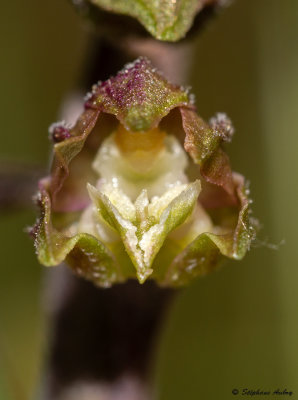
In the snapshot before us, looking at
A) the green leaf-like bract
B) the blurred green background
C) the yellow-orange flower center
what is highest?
the green leaf-like bract

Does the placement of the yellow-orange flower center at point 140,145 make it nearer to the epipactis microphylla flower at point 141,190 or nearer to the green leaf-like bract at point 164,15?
the epipactis microphylla flower at point 141,190

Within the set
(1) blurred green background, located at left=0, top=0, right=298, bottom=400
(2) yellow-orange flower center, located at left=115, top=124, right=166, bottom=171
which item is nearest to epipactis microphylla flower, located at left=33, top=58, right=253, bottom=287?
(2) yellow-orange flower center, located at left=115, top=124, right=166, bottom=171

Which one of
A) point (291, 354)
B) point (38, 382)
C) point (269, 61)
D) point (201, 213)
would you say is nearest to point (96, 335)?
point (38, 382)

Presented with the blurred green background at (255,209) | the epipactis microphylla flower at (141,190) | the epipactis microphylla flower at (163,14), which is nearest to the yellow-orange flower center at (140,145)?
the epipactis microphylla flower at (141,190)

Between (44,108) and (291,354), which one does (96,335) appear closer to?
(291,354)

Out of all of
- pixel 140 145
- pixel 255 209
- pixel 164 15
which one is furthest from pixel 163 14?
pixel 255 209

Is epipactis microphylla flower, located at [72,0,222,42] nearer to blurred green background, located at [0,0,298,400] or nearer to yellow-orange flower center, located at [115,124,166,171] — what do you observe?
yellow-orange flower center, located at [115,124,166,171]
